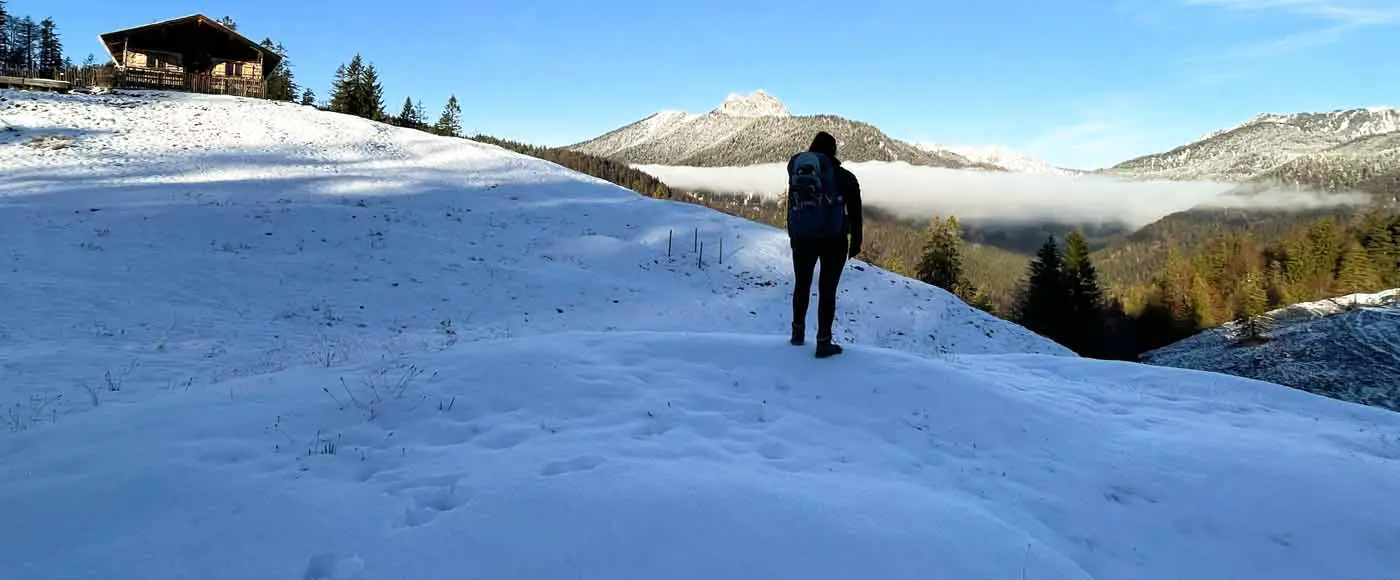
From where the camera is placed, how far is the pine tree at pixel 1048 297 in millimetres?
48356

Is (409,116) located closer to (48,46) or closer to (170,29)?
(170,29)

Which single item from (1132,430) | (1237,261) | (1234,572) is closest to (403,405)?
(1234,572)

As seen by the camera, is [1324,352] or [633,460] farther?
[1324,352]

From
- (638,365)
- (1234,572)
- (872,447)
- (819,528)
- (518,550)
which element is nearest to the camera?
(518,550)

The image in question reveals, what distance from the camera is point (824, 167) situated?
7.34 meters

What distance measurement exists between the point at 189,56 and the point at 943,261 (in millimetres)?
58853

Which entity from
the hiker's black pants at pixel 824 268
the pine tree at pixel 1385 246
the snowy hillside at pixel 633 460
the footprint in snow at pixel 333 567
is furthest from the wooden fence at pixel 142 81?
the pine tree at pixel 1385 246

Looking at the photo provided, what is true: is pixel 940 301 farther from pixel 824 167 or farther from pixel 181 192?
pixel 181 192

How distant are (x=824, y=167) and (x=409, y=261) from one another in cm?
1675

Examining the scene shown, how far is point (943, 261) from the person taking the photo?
51.5m

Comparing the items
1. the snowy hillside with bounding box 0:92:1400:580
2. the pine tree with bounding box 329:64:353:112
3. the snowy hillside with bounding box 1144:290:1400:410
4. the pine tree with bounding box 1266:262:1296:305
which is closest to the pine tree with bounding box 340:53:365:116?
the pine tree with bounding box 329:64:353:112

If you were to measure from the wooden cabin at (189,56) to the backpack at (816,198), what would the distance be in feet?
167

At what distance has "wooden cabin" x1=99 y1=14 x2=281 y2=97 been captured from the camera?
42344 millimetres

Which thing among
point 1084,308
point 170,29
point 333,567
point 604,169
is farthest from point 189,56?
point 1084,308
